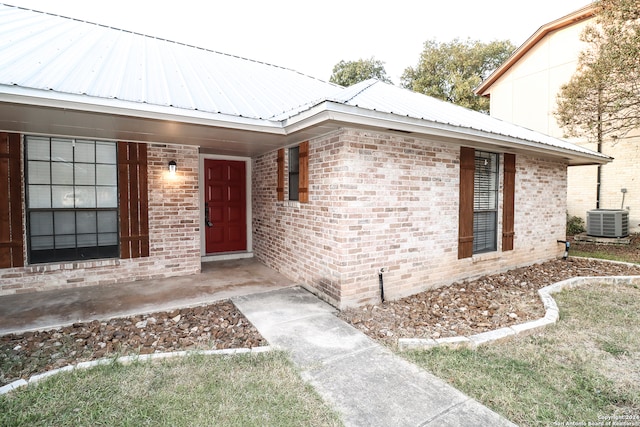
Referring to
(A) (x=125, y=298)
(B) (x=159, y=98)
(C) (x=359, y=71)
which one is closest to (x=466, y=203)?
(B) (x=159, y=98)

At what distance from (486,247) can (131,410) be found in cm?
608

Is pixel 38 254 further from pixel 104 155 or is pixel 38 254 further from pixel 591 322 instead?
pixel 591 322

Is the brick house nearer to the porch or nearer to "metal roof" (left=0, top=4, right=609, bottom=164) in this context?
"metal roof" (left=0, top=4, right=609, bottom=164)

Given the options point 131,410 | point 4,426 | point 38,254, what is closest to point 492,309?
point 131,410

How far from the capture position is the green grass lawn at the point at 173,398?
204cm

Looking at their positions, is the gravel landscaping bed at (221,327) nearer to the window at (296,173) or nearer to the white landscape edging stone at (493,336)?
the white landscape edging stone at (493,336)

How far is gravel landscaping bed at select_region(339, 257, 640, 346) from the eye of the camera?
3.56 m

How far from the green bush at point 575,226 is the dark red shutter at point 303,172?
11032mm

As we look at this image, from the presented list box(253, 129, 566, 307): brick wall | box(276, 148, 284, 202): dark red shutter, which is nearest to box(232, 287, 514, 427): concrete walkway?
box(253, 129, 566, 307): brick wall

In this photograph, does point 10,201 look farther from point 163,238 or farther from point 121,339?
point 121,339

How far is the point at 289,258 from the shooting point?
544 centimetres

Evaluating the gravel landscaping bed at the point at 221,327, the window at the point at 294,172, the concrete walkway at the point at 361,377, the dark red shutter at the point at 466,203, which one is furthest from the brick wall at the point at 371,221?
the concrete walkway at the point at 361,377

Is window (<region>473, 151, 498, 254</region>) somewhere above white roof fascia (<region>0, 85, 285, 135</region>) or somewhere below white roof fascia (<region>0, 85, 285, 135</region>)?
below

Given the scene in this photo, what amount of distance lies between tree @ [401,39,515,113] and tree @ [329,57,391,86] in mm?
3675
